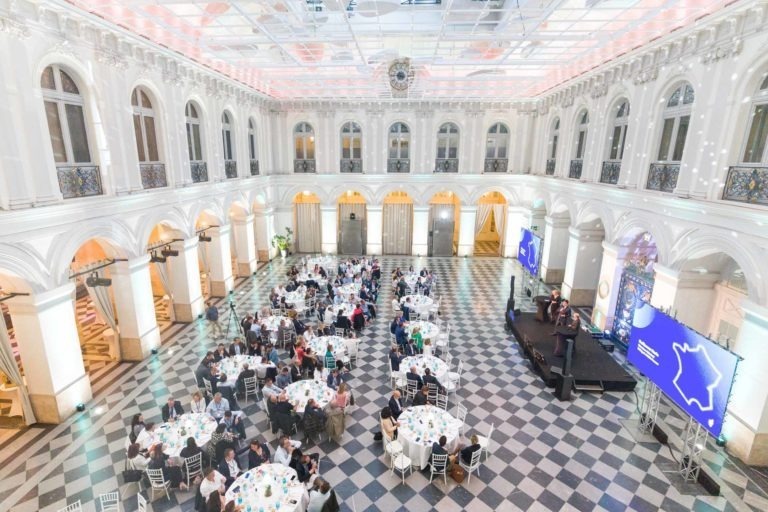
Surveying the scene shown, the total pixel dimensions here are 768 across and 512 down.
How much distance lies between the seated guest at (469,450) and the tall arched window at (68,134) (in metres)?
9.00

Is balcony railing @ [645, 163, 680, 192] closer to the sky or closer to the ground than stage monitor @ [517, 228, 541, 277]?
closer to the sky

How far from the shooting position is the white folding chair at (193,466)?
22.1 feet

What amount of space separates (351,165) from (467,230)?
6.76 meters

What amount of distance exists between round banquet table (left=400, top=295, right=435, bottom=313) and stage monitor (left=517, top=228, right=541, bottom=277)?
144 inches

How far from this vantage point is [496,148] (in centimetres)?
1994

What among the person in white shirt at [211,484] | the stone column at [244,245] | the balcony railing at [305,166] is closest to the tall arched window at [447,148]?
the balcony railing at [305,166]

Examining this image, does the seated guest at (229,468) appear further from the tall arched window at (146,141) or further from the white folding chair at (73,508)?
the tall arched window at (146,141)

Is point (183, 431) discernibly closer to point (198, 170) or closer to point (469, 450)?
point (469, 450)

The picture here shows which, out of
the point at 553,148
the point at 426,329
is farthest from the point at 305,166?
the point at 426,329

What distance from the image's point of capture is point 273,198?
19984 millimetres

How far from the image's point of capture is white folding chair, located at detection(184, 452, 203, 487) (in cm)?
673

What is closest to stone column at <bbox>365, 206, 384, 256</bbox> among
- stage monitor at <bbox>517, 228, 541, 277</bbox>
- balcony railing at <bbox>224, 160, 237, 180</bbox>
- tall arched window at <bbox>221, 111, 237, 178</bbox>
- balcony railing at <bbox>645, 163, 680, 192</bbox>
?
balcony railing at <bbox>224, 160, 237, 180</bbox>

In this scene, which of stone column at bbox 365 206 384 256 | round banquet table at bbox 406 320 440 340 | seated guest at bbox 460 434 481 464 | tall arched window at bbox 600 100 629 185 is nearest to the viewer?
seated guest at bbox 460 434 481 464

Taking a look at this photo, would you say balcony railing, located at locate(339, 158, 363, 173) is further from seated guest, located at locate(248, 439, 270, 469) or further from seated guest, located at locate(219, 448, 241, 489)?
seated guest, located at locate(219, 448, 241, 489)
